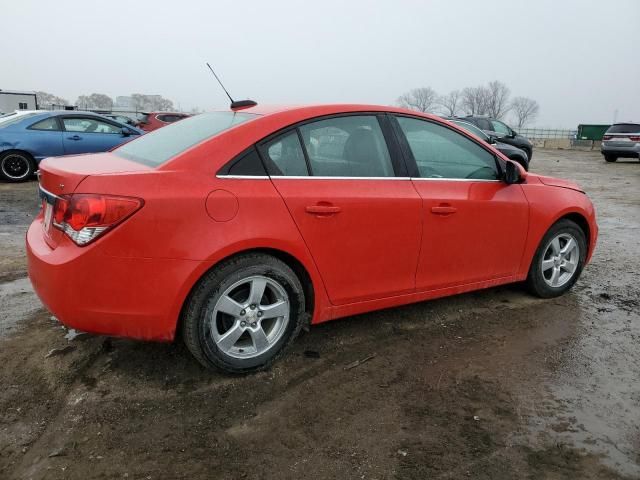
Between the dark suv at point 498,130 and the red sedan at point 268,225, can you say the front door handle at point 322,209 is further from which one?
the dark suv at point 498,130

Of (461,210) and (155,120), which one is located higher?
(461,210)

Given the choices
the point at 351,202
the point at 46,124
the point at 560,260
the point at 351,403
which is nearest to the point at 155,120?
the point at 46,124

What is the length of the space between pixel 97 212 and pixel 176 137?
881mm

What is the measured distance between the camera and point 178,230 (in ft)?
8.47

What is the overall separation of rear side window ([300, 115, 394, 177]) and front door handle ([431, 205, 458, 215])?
383 mm

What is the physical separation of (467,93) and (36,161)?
9568 cm

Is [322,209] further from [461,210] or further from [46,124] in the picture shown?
[46,124]

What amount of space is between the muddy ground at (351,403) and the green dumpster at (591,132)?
37477mm

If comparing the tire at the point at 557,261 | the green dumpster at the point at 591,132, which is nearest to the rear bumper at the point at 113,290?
the tire at the point at 557,261

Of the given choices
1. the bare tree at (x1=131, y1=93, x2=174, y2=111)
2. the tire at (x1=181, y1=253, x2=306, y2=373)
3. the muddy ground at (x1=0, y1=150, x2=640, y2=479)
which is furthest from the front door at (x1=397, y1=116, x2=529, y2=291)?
the bare tree at (x1=131, y1=93, x2=174, y2=111)

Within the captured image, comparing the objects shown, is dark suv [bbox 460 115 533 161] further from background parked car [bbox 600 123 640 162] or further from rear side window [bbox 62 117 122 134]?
rear side window [bbox 62 117 122 134]

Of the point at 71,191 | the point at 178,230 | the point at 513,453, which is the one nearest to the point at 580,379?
the point at 513,453

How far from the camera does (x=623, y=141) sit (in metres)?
20.2

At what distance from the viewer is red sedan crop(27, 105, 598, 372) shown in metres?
2.56
